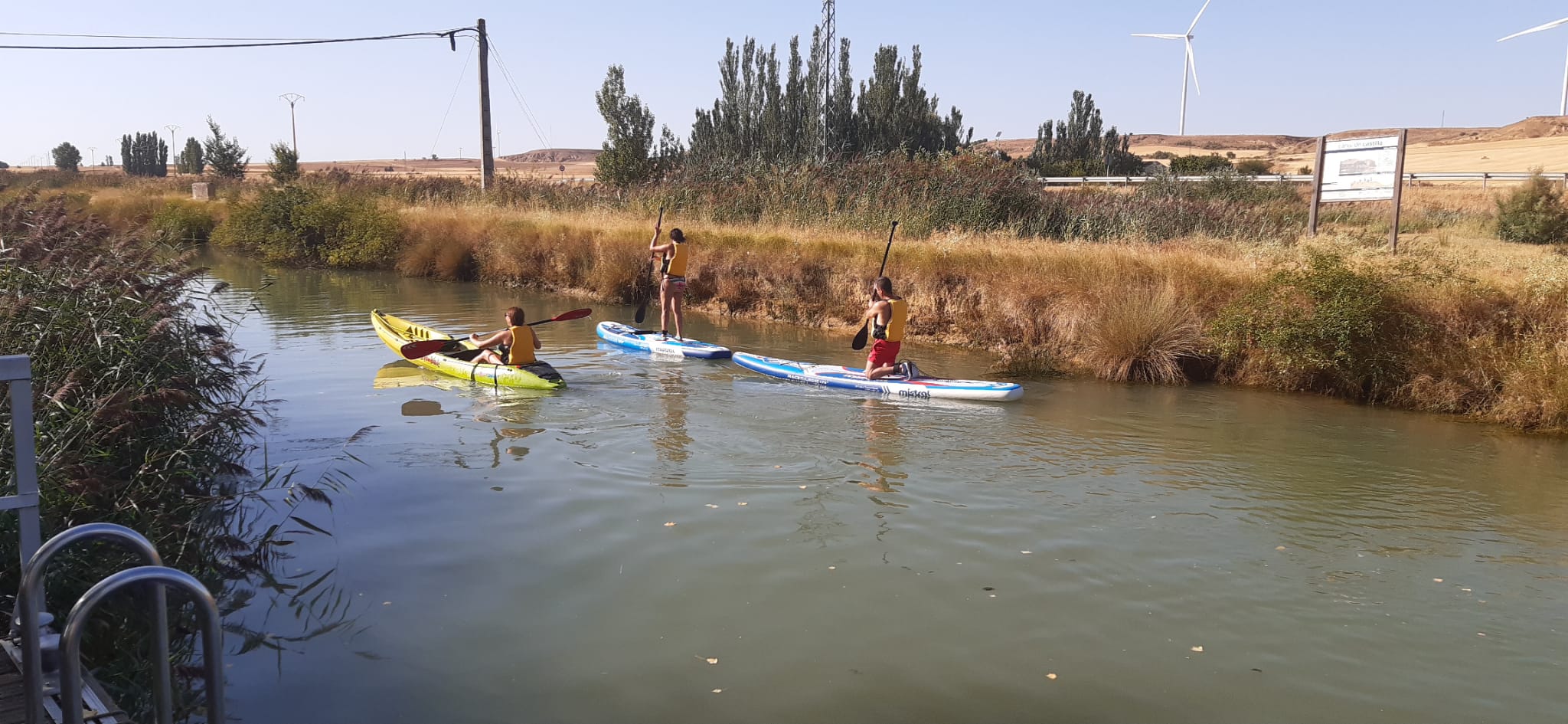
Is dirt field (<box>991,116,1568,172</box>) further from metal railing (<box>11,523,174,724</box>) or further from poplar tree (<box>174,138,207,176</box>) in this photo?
poplar tree (<box>174,138,207,176</box>)

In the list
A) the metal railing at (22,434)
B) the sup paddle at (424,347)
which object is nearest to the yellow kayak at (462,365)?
the sup paddle at (424,347)

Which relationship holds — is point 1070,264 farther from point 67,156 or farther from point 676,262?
point 67,156

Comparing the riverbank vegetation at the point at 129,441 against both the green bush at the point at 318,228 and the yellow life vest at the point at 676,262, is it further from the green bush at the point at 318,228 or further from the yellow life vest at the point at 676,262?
the green bush at the point at 318,228

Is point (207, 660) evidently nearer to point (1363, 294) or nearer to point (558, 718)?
point (558, 718)

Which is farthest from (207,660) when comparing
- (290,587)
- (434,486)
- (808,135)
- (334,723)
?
(808,135)

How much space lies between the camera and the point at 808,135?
1464 inches

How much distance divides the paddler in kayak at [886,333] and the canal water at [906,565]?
550 millimetres

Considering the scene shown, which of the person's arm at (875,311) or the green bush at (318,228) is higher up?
the green bush at (318,228)

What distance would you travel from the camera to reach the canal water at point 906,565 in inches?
193

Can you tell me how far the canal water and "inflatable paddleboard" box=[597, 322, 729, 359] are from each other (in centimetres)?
241

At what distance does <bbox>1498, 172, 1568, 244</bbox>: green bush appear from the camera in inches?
771

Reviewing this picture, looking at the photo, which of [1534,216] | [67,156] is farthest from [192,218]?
[67,156]

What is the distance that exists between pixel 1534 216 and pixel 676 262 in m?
16.9

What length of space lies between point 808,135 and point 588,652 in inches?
1317
